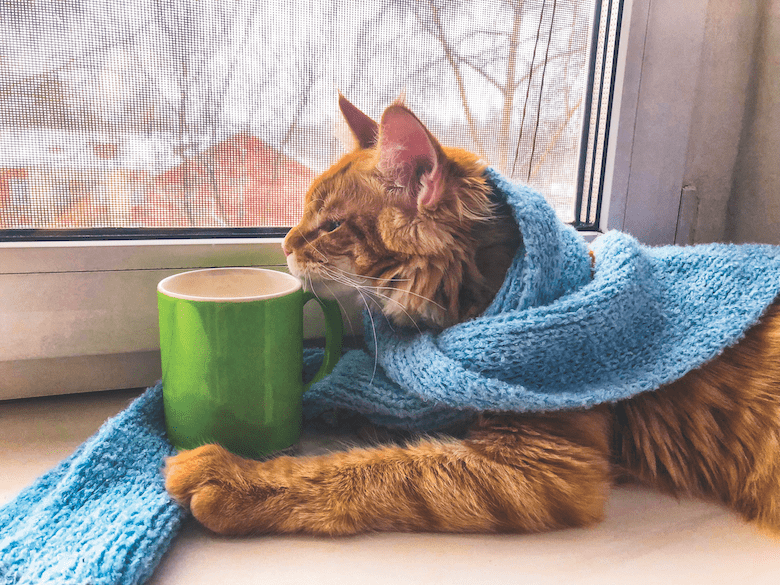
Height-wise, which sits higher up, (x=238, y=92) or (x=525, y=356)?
(x=238, y=92)

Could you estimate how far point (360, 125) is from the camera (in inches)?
33.4

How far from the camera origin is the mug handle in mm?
796

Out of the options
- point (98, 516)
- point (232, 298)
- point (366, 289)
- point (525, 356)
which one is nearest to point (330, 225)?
point (366, 289)

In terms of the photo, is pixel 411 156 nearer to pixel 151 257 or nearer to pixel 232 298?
pixel 232 298

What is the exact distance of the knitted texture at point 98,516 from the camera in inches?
19.4

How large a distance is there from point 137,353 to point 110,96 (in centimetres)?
40

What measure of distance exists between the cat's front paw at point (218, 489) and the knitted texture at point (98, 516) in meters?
0.02

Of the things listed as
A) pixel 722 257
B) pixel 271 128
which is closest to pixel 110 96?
pixel 271 128

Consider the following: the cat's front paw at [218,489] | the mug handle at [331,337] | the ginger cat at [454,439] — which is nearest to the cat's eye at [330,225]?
the ginger cat at [454,439]

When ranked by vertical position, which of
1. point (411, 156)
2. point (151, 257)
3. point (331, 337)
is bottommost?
point (331, 337)

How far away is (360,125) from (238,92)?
21 centimetres

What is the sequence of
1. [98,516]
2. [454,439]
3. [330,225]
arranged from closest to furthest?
[98,516]
[454,439]
[330,225]

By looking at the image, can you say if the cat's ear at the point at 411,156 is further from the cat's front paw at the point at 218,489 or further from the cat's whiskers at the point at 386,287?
the cat's front paw at the point at 218,489

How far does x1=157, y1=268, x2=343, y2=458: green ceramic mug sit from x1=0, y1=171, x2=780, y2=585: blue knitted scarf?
0.23 feet
